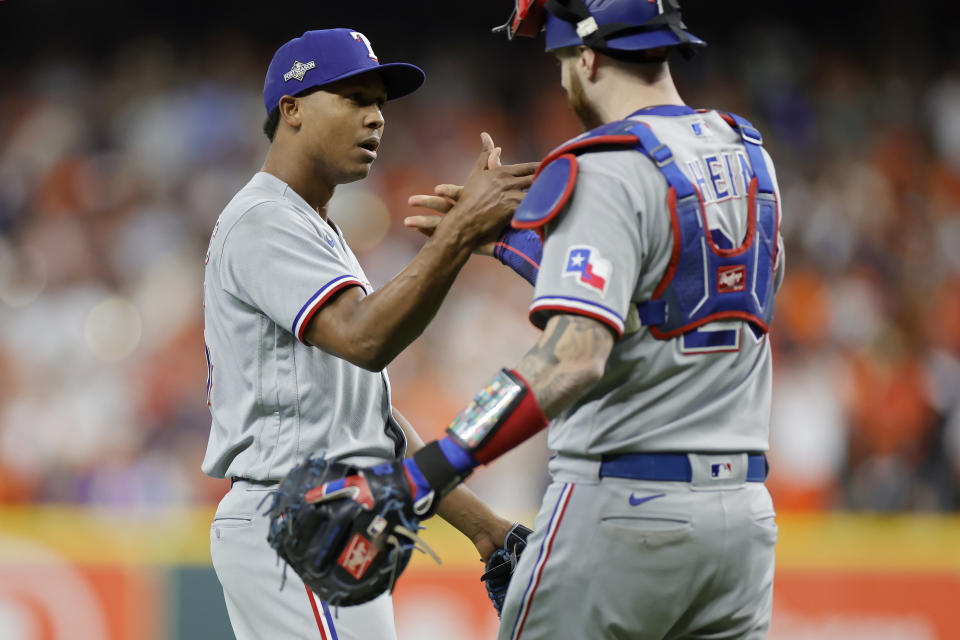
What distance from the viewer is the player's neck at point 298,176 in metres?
3.67

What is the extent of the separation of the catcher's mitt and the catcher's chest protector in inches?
27.3

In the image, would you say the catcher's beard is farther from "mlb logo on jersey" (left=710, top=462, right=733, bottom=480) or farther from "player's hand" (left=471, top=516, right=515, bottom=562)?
"player's hand" (left=471, top=516, right=515, bottom=562)

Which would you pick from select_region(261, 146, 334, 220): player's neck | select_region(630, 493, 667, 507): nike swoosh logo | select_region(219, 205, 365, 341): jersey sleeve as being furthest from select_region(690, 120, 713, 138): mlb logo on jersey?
select_region(261, 146, 334, 220): player's neck

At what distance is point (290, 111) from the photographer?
3701 millimetres

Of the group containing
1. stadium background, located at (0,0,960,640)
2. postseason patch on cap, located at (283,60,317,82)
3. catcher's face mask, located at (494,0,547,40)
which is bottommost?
stadium background, located at (0,0,960,640)

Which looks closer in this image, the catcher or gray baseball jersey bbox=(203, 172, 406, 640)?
the catcher

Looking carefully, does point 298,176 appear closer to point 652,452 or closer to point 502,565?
point 502,565

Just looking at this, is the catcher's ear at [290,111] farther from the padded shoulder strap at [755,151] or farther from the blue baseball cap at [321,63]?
the padded shoulder strap at [755,151]

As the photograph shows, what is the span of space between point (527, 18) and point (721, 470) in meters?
1.28

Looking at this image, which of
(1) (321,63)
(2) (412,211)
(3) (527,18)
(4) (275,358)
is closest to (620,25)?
(3) (527,18)

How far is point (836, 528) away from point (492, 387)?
4.60 metres

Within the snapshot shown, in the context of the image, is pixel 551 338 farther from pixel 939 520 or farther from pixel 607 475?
pixel 939 520

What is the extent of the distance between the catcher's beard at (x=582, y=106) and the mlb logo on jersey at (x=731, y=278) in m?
0.54

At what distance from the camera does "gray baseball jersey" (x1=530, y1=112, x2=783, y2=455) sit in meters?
2.63
